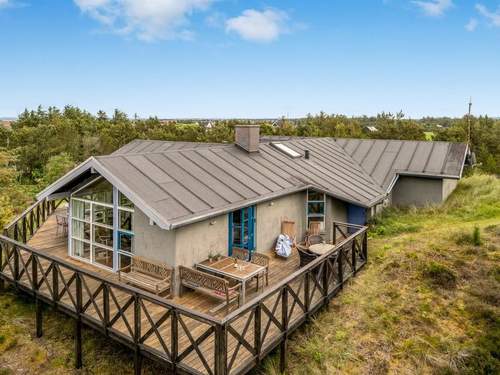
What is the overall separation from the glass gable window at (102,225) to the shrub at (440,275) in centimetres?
768

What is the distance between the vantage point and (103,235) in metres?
10.7

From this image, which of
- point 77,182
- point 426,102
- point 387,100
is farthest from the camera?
point 387,100

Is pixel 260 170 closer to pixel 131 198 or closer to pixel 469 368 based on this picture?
pixel 131 198

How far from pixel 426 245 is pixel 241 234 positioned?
5.52 meters

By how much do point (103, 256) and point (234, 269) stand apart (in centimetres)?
417

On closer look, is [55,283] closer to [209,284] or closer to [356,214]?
[209,284]

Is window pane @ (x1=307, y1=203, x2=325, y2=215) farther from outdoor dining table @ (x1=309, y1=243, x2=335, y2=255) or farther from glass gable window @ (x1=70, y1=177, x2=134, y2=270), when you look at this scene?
glass gable window @ (x1=70, y1=177, x2=134, y2=270)

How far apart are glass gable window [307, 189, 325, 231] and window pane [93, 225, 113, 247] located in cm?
703

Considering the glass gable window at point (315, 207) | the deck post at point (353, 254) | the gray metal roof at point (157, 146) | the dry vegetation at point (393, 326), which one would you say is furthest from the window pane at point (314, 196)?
the gray metal roof at point (157, 146)

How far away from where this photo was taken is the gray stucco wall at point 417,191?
17.2 meters

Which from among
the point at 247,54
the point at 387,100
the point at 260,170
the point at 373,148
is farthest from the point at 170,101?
the point at 260,170

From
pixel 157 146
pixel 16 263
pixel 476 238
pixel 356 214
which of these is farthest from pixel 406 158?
pixel 16 263

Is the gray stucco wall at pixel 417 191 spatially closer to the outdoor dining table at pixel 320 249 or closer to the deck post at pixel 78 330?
the outdoor dining table at pixel 320 249

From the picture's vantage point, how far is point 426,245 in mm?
11148
